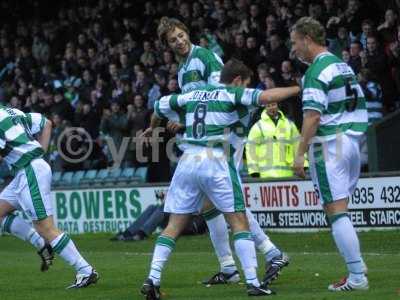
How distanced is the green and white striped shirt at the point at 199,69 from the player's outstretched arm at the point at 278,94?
1.68 metres

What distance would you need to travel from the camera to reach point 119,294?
10.3 metres

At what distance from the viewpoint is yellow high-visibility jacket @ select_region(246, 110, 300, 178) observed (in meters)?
17.3

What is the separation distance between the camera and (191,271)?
12289 millimetres

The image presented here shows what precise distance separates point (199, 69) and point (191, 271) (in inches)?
97.2

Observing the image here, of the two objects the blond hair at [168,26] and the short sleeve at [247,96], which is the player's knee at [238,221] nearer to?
the short sleeve at [247,96]

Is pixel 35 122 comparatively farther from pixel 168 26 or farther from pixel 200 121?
pixel 200 121

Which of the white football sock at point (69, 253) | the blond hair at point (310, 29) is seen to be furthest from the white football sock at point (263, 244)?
the blond hair at point (310, 29)

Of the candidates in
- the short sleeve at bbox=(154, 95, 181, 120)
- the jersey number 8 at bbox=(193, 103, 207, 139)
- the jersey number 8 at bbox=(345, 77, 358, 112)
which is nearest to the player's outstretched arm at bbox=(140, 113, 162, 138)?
the short sleeve at bbox=(154, 95, 181, 120)

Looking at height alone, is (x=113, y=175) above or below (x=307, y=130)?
below

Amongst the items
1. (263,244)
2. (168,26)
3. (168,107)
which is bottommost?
(263,244)

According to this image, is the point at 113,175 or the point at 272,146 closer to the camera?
the point at 272,146

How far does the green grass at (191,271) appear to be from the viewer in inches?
395

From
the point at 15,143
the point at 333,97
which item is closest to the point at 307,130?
the point at 333,97

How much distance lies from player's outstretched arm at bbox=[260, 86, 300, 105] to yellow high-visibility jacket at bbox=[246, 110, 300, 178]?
7.89m
